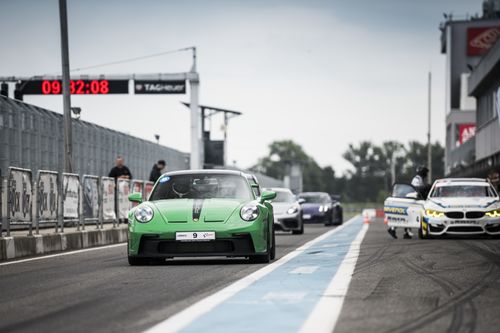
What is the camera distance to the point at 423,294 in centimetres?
962

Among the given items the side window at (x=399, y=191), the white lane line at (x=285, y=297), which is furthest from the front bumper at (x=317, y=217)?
the white lane line at (x=285, y=297)

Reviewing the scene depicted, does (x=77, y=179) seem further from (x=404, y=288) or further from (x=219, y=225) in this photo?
(x=404, y=288)

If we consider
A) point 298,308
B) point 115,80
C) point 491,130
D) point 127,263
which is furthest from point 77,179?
point 491,130

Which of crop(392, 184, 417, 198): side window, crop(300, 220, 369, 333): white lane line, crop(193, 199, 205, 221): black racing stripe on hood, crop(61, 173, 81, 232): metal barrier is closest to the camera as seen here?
crop(300, 220, 369, 333): white lane line

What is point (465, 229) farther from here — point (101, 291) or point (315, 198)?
point (315, 198)

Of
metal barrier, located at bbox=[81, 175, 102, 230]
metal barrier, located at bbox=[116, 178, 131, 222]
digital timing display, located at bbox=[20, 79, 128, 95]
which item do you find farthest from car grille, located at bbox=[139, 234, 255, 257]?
digital timing display, located at bbox=[20, 79, 128, 95]

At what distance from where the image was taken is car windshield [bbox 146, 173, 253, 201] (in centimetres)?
1502

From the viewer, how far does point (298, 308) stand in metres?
8.42

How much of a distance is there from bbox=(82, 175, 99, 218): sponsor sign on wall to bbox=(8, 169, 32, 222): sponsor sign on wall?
4.77 m

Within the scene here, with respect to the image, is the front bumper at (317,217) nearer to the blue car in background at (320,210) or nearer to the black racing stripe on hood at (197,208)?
A: the blue car in background at (320,210)

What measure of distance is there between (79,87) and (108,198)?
2019 cm

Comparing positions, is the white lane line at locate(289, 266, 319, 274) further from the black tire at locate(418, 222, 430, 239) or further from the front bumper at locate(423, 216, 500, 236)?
the black tire at locate(418, 222, 430, 239)

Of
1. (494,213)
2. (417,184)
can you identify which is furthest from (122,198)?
(494,213)

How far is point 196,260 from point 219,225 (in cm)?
148
